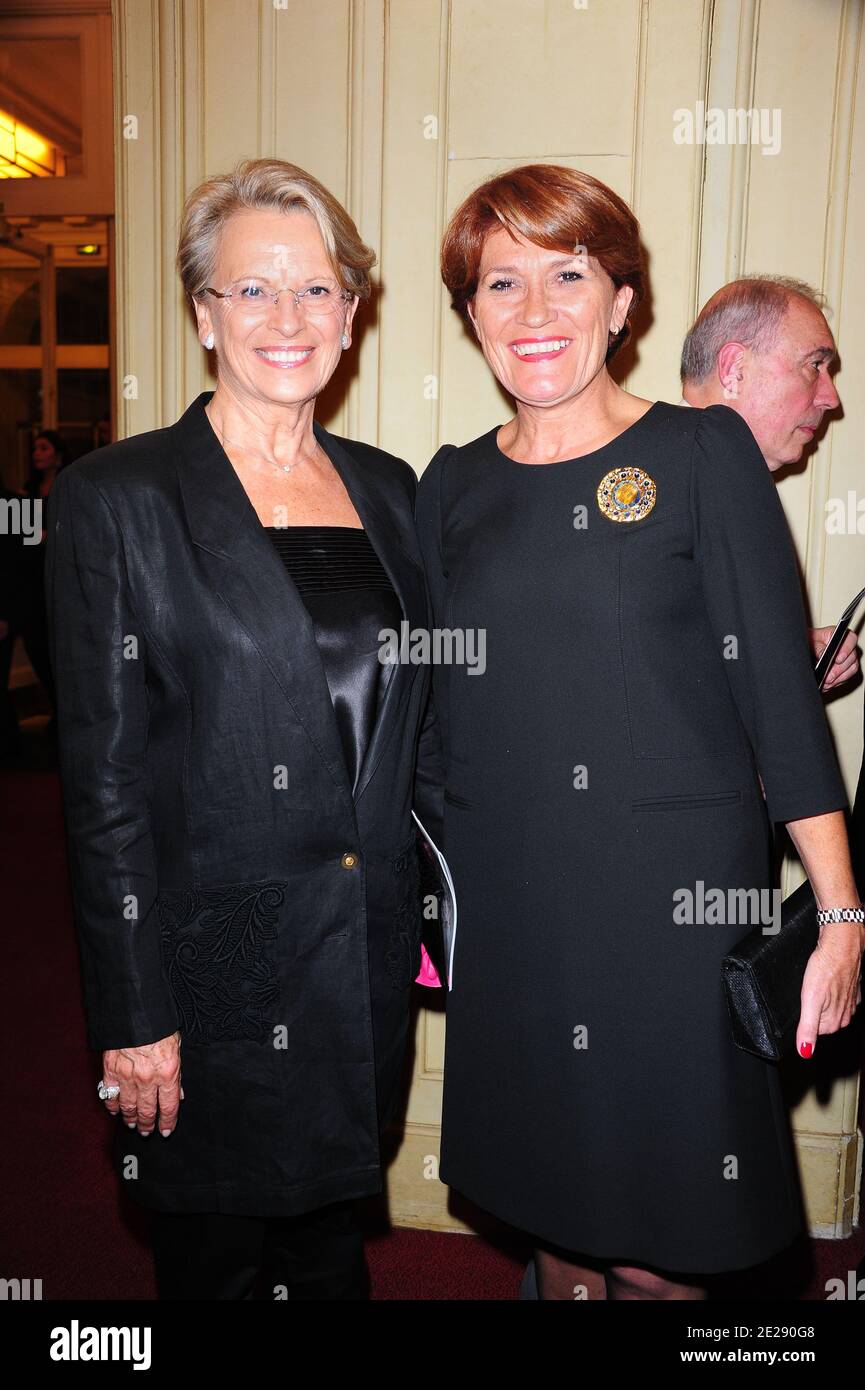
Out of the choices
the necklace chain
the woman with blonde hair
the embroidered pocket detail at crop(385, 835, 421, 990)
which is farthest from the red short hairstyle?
the embroidered pocket detail at crop(385, 835, 421, 990)

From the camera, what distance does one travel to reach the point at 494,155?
103 inches

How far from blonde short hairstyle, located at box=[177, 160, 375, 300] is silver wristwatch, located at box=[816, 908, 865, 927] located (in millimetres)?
1331

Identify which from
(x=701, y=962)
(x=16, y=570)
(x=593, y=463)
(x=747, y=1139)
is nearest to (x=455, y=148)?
(x=593, y=463)

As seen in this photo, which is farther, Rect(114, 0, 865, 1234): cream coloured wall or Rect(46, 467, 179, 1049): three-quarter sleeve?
Rect(114, 0, 865, 1234): cream coloured wall

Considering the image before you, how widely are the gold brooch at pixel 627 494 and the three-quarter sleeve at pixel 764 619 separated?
0.07m

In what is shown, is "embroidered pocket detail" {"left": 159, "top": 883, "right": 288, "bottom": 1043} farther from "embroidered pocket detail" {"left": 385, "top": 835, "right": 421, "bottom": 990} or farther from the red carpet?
the red carpet

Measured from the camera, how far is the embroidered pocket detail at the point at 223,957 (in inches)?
67.2

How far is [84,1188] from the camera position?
3061mm

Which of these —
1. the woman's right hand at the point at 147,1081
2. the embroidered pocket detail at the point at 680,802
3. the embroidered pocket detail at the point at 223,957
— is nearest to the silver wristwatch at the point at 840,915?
the embroidered pocket detail at the point at 680,802

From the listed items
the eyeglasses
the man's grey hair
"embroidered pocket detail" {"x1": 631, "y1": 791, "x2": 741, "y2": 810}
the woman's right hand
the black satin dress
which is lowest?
the woman's right hand

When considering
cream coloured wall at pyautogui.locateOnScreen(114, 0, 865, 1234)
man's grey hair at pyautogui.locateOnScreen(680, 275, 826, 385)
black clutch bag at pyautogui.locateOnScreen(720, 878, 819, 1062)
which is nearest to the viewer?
black clutch bag at pyautogui.locateOnScreen(720, 878, 819, 1062)

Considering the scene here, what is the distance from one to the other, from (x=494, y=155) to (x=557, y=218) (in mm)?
1001

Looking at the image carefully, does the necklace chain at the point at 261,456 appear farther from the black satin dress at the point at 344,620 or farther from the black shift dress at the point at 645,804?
the black shift dress at the point at 645,804

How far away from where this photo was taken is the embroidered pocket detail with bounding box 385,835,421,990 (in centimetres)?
186
